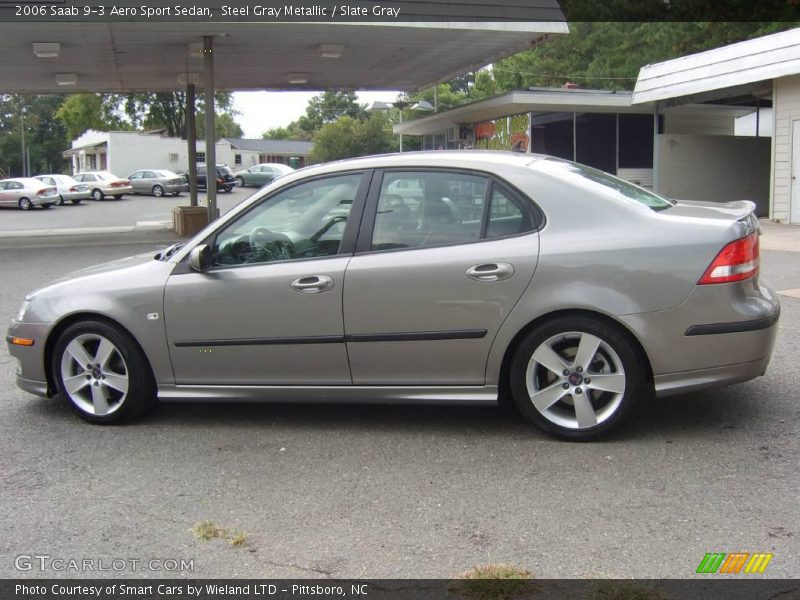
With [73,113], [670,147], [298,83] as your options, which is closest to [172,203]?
[298,83]

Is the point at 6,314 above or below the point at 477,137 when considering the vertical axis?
below

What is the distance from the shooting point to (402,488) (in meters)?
4.23

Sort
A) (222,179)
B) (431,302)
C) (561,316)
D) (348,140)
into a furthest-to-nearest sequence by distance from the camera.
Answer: (348,140), (222,179), (431,302), (561,316)

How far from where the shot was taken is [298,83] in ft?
72.6

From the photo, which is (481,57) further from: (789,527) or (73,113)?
(73,113)

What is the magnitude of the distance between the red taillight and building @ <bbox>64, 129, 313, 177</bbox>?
4948 centimetres

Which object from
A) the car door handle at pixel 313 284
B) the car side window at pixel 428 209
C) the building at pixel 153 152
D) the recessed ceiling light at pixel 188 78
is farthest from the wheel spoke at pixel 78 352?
the building at pixel 153 152

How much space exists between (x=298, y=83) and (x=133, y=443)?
18309 mm

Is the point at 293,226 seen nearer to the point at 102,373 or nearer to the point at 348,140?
the point at 102,373

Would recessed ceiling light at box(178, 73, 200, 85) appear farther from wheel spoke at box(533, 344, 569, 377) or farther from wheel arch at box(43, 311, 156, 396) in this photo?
wheel spoke at box(533, 344, 569, 377)

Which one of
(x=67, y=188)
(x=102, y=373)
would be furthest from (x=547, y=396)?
(x=67, y=188)

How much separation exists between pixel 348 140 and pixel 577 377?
193 ft

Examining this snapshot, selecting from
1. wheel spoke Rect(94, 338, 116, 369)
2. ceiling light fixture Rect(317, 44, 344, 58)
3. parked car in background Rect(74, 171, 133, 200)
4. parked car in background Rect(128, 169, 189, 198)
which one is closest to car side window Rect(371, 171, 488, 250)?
wheel spoke Rect(94, 338, 116, 369)

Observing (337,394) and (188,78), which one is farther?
(188,78)
